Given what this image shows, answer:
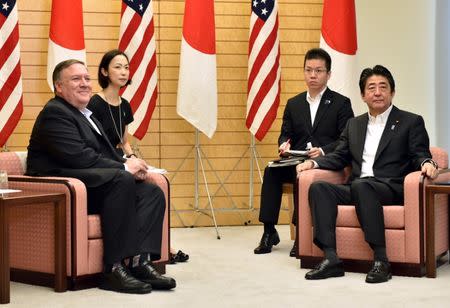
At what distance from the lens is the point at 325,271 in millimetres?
4539

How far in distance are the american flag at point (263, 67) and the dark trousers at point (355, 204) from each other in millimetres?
1745

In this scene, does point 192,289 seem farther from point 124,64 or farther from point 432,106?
point 432,106

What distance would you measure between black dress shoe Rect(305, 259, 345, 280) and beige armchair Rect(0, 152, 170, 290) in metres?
1.20

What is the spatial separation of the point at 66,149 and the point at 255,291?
1.26 m

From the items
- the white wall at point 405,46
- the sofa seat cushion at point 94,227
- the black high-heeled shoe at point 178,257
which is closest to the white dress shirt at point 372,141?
the black high-heeled shoe at point 178,257

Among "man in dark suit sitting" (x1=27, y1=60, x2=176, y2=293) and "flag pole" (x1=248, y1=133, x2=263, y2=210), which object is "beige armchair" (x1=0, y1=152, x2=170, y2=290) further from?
"flag pole" (x1=248, y1=133, x2=263, y2=210)

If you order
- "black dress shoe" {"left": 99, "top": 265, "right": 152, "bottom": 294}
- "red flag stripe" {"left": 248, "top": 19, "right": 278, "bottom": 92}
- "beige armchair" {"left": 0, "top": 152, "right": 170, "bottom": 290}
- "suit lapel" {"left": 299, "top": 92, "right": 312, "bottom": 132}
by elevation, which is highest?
"red flag stripe" {"left": 248, "top": 19, "right": 278, "bottom": 92}

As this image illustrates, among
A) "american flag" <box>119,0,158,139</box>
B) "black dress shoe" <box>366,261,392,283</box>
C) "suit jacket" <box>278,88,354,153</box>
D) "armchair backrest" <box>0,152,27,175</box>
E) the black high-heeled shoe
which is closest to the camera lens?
"black dress shoe" <box>366,261,392,283</box>

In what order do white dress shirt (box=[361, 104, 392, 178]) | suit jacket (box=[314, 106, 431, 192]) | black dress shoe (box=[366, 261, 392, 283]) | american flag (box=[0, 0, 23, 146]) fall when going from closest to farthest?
black dress shoe (box=[366, 261, 392, 283]) < suit jacket (box=[314, 106, 431, 192]) < white dress shirt (box=[361, 104, 392, 178]) < american flag (box=[0, 0, 23, 146])

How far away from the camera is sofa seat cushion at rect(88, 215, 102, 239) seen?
4234mm

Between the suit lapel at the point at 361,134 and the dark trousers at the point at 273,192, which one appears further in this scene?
the dark trousers at the point at 273,192

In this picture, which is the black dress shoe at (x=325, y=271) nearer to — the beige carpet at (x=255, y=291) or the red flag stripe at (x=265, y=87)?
the beige carpet at (x=255, y=291)

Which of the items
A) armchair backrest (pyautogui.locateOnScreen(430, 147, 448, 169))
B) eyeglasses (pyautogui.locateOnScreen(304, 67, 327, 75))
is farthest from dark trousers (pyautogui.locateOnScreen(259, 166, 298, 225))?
armchair backrest (pyautogui.locateOnScreen(430, 147, 448, 169))

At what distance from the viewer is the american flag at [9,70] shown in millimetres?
5957
